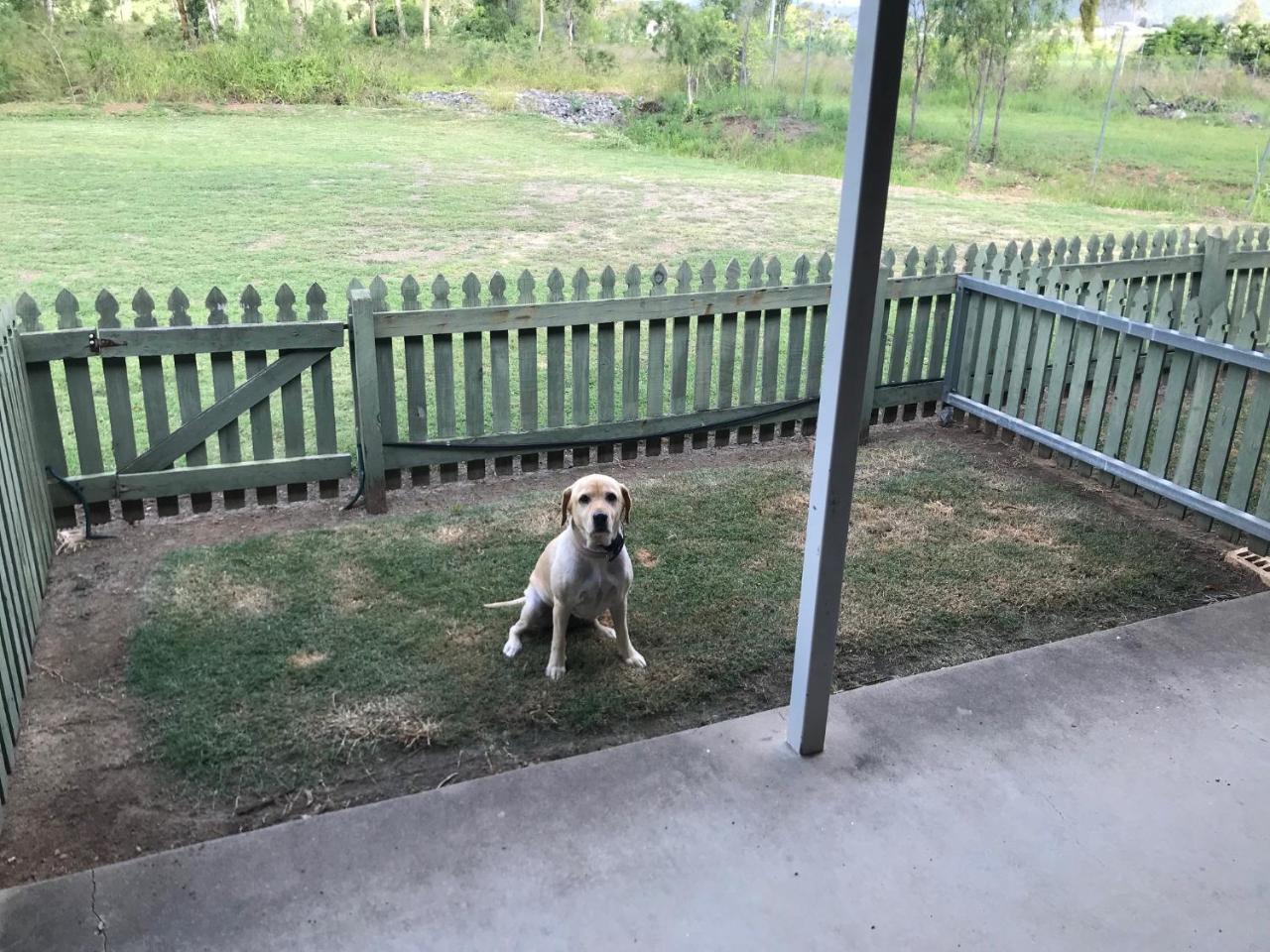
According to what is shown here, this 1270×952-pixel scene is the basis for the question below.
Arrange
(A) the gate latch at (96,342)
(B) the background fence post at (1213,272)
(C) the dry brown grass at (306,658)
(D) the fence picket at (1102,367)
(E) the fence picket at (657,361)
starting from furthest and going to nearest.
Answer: (B) the background fence post at (1213,272)
(E) the fence picket at (657,361)
(D) the fence picket at (1102,367)
(A) the gate latch at (96,342)
(C) the dry brown grass at (306,658)

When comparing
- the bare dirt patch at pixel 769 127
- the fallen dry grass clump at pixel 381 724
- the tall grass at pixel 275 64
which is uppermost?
the tall grass at pixel 275 64

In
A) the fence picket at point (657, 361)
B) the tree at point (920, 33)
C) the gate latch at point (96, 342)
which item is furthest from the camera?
the tree at point (920, 33)

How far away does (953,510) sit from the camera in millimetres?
4586

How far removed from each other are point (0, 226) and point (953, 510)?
7372 millimetres

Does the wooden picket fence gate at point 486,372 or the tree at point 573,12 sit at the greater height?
the tree at point 573,12

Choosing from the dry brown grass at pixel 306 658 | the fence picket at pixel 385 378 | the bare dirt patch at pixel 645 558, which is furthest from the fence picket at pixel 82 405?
the bare dirt patch at pixel 645 558

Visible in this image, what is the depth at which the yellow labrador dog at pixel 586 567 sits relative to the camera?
2.88 m

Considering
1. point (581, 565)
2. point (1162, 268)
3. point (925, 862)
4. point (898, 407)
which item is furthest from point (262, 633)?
point (1162, 268)

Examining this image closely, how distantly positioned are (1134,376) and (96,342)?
16.3 feet

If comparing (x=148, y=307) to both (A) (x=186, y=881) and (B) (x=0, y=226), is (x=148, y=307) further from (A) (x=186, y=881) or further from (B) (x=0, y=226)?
(B) (x=0, y=226)

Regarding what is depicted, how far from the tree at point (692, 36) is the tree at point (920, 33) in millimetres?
2832

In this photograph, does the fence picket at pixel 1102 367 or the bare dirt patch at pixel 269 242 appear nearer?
the fence picket at pixel 1102 367

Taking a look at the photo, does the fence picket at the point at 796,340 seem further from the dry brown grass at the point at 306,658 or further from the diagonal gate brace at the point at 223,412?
the dry brown grass at the point at 306,658

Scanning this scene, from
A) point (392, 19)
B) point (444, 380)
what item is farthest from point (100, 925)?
point (392, 19)
